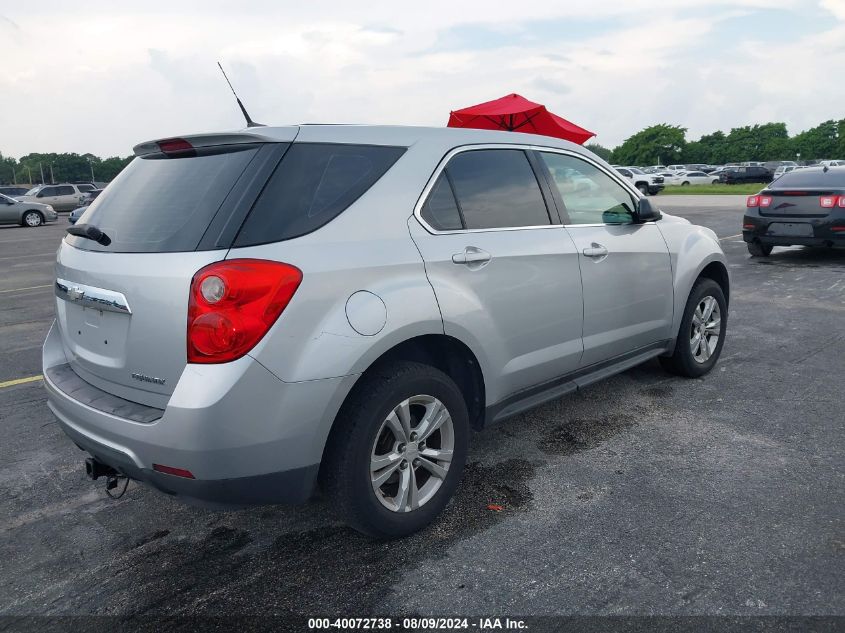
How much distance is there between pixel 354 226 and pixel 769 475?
7.96 feet

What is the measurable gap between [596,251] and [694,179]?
187 ft

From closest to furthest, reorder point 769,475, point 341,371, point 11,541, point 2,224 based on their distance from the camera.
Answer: point 341,371, point 11,541, point 769,475, point 2,224

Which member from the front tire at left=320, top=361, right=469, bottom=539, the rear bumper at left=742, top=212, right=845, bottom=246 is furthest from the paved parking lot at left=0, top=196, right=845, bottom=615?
the rear bumper at left=742, top=212, right=845, bottom=246

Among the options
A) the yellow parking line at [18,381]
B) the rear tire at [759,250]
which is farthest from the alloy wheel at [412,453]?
the rear tire at [759,250]

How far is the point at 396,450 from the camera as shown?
112 inches

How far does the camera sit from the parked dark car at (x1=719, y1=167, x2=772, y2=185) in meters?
46.4

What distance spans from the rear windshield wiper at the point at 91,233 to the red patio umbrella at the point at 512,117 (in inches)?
450

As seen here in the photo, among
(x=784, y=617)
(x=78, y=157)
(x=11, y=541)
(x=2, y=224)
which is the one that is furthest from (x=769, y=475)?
(x=78, y=157)

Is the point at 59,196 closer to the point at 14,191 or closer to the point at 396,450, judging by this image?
the point at 14,191

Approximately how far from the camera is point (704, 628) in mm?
2318

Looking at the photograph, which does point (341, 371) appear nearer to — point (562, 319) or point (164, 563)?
point (164, 563)

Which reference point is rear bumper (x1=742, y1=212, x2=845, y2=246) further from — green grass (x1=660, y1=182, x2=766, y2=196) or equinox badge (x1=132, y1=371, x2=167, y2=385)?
green grass (x1=660, y1=182, x2=766, y2=196)

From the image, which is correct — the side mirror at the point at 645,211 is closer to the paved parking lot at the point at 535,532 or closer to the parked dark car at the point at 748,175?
the paved parking lot at the point at 535,532

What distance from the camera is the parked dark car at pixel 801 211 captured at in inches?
388
